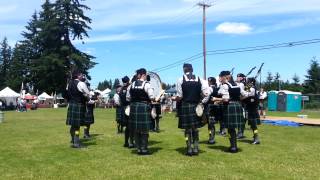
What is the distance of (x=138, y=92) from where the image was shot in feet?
32.9

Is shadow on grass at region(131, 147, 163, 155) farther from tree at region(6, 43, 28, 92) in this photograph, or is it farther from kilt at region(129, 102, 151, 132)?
tree at region(6, 43, 28, 92)

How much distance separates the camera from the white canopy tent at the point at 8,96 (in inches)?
1965

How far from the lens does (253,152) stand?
10.6 m

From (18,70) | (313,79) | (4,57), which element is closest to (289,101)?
(313,79)

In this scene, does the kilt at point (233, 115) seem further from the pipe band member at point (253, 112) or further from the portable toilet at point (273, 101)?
the portable toilet at point (273, 101)

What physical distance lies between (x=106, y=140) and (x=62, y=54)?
50455 millimetres

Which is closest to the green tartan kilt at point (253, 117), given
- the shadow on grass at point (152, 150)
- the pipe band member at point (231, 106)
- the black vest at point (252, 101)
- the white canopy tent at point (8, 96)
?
the black vest at point (252, 101)

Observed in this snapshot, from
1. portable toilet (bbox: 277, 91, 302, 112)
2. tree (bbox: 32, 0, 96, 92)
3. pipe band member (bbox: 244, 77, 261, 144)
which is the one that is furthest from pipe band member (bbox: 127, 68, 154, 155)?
tree (bbox: 32, 0, 96, 92)

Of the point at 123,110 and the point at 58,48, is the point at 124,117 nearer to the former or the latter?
the point at 123,110

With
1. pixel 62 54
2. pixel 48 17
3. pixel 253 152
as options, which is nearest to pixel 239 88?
pixel 253 152

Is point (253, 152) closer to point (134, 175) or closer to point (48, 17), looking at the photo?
point (134, 175)

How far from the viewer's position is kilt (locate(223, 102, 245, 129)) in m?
10.4

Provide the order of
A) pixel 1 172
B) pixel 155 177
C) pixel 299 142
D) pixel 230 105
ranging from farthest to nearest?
pixel 299 142
pixel 230 105
pixel 1 172
pixel 155 177

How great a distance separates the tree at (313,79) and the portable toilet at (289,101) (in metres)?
20.3
